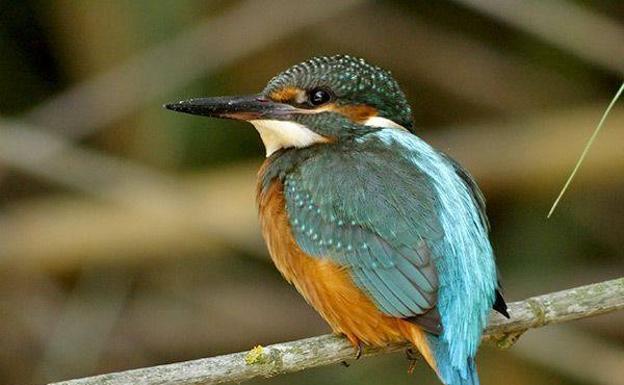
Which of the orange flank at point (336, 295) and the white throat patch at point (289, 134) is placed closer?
the orange flank at point (336, 295)

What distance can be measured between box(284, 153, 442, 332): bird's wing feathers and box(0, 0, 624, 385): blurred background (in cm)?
162

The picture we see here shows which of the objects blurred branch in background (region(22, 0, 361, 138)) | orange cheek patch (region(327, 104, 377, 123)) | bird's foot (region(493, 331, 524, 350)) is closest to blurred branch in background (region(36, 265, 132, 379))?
blurred branch in background (region(22, 0, 361, 138))

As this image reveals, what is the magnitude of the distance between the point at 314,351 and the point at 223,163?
2391 millimetres

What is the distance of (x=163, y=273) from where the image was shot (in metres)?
5.70

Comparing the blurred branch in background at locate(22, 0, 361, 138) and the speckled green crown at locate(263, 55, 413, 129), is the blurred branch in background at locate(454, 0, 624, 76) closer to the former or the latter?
the blurred branch in background at locate(22, 0, 361, 138)

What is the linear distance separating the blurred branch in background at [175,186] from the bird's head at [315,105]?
1603mm

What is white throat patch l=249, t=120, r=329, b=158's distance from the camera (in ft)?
12.4

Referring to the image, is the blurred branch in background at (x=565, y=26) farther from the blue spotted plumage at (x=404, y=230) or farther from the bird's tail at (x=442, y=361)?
the bird's tail at (x=442, y=361)

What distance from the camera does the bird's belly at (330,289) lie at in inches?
137

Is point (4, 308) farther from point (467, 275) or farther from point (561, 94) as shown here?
point (467, 275)

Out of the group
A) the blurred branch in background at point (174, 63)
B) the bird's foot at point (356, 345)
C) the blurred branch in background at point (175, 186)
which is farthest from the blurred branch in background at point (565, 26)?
the bird's foot at point (356, 345)

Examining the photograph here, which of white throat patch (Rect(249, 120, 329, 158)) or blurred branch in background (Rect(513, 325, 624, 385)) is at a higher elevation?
white throat patch (Rect(249, 120, 329, 158))

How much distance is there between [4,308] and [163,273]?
691mm

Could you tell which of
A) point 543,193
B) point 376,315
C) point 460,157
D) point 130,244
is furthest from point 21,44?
point 376,315
